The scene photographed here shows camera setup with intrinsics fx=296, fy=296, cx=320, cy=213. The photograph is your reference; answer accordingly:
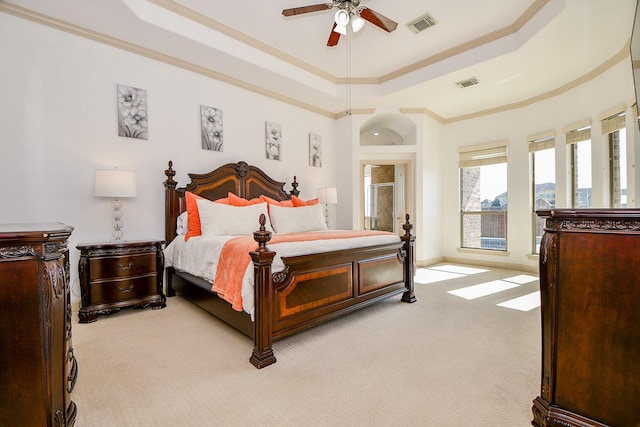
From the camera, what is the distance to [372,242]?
3051 millimetres

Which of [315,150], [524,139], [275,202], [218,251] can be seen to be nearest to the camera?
[218,251]

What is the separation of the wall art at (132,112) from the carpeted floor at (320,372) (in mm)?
2044

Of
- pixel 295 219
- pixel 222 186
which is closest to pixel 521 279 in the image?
pixel 295 219

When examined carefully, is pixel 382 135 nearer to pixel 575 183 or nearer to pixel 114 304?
pixel 575 183

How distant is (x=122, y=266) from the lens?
117 inches

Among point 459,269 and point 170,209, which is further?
point 459,269

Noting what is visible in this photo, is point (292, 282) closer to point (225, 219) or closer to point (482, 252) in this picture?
point (225, 219)

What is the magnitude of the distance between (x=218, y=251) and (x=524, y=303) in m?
3.43

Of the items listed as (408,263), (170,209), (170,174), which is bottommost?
(408,263)

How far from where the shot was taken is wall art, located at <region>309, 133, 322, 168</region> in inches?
216

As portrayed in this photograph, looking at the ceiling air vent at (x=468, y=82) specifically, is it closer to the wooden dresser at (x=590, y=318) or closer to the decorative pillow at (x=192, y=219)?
the wooden dresser at (x=590, y=318)

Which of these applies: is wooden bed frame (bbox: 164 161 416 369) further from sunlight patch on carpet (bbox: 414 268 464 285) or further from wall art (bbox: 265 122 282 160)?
sunlight patch on carpet (bbox: 414 268 464 285)

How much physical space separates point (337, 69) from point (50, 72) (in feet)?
11.6

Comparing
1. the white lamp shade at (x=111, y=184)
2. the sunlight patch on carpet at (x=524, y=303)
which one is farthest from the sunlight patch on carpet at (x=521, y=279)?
the white lamp shade at (x=111, y=184)
